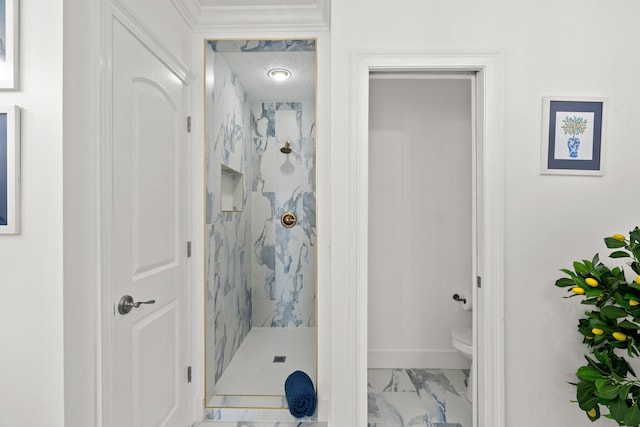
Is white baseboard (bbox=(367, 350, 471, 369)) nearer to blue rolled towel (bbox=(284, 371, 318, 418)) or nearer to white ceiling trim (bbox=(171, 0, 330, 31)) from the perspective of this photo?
blue rolled towel (bbox=(284, 371, 318, 418))

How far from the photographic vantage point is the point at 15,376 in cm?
113

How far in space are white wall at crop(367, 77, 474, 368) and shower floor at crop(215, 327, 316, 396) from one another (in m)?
0.62

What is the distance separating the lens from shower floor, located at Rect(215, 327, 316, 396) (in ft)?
8.13

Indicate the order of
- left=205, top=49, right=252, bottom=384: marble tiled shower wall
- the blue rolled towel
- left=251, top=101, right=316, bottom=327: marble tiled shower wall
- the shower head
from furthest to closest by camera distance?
1. left=251, top=101, right=316, bottom=327: marble tiled shower wall
2. the shower head
3. left=205, top=49, right=252, bottom=384: marble tiled shower wall
4. the blue rolled towel

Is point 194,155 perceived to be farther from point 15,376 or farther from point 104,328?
point 15,376

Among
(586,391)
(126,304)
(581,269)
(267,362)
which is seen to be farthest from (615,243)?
(267,362)

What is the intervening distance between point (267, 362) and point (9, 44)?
8.31 ft

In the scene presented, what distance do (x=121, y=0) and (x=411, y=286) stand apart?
8.31 ft

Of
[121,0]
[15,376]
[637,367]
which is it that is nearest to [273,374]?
[15,376]

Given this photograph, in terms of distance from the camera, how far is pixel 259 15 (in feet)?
7.06

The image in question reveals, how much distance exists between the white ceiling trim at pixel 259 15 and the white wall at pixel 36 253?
1.14 meters

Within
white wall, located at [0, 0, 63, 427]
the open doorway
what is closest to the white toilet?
the open doorway

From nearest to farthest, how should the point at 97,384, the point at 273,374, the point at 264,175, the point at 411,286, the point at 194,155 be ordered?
the point at 97,384, the point at 194,155, the point at 273,374, the point at 411,286, the point at 264,175

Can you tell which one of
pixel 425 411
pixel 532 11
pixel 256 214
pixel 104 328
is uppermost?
pixel 532 11
